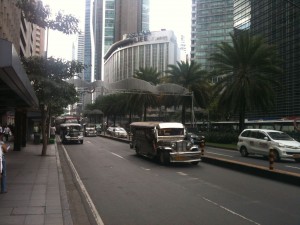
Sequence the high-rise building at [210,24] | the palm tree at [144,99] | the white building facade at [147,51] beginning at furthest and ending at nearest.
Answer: the white building facade at [147,51], the high-rise building at [210,24], the palm tree at [144,99]

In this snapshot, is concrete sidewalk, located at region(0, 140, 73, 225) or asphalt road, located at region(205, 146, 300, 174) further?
asphalt road, located at region(205, 146, 300, 174)

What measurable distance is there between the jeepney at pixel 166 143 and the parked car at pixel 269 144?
4.55 m

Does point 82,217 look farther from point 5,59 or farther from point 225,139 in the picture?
point 225,139

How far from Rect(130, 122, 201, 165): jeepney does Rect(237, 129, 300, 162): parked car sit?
4.55m

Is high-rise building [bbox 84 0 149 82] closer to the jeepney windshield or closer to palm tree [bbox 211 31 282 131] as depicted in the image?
palm tree [bbox 211 31 282 131]

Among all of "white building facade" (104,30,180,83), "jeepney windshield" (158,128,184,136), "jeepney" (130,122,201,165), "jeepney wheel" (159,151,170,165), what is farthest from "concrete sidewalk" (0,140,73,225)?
"white building facade" (104,30,180,83)

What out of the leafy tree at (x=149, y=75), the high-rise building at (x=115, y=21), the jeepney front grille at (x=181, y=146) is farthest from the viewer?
the high-rise building at (x=115, y=21)

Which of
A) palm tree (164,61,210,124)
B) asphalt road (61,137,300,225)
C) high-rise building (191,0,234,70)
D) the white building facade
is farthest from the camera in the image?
the white building facade

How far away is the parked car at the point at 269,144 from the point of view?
73.6 feet

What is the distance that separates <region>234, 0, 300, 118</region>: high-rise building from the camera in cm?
6103

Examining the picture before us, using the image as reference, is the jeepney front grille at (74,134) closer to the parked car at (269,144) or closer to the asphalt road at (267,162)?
the asphalt road at (267,162)

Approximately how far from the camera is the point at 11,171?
1638 centimetres

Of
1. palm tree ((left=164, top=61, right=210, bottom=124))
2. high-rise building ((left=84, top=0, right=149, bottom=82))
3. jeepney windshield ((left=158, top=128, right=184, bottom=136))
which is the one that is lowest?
jeepney windshield ((left=158, top=128, right=184, bottom=136))

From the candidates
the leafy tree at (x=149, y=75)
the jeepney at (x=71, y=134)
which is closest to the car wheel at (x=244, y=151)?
the jeepney at (x=71, y=134)
